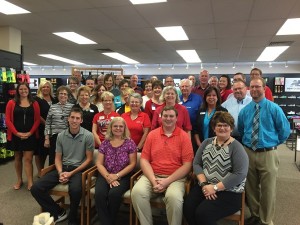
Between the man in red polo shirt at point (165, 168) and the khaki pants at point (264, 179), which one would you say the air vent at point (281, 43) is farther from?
the man in red polo shirt at point (165, 168)

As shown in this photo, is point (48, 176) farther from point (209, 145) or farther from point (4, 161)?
point (4, 161)

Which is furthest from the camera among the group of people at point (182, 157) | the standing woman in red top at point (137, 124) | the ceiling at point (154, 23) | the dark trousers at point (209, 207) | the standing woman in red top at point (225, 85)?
the ceiling at point (154, 23)

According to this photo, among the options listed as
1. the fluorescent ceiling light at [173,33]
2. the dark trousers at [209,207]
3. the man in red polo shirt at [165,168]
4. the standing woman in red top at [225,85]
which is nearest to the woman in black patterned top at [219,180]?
the dark trousers at [209,207]

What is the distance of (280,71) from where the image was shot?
11117mm

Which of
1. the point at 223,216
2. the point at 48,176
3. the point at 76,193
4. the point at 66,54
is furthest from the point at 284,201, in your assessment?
the point at 66,54

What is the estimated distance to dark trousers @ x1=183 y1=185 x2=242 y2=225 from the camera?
2.23 metres

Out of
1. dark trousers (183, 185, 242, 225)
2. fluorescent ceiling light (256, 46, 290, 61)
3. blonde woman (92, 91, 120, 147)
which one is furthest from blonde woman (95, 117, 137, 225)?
fluorescent ceiling light (256, 46, 290, 61)

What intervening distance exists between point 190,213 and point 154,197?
372 mm

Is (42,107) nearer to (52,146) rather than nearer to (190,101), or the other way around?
(52,146)

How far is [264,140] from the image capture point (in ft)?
8.54

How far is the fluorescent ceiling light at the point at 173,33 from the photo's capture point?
225 inches

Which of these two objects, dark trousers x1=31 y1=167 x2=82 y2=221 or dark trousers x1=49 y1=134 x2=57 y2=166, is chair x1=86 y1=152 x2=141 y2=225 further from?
dark trousers x1=49 y1=134 x2=57 y2=166

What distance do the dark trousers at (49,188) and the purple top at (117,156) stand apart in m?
0.34

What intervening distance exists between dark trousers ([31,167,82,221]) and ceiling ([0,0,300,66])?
9.06 ft
